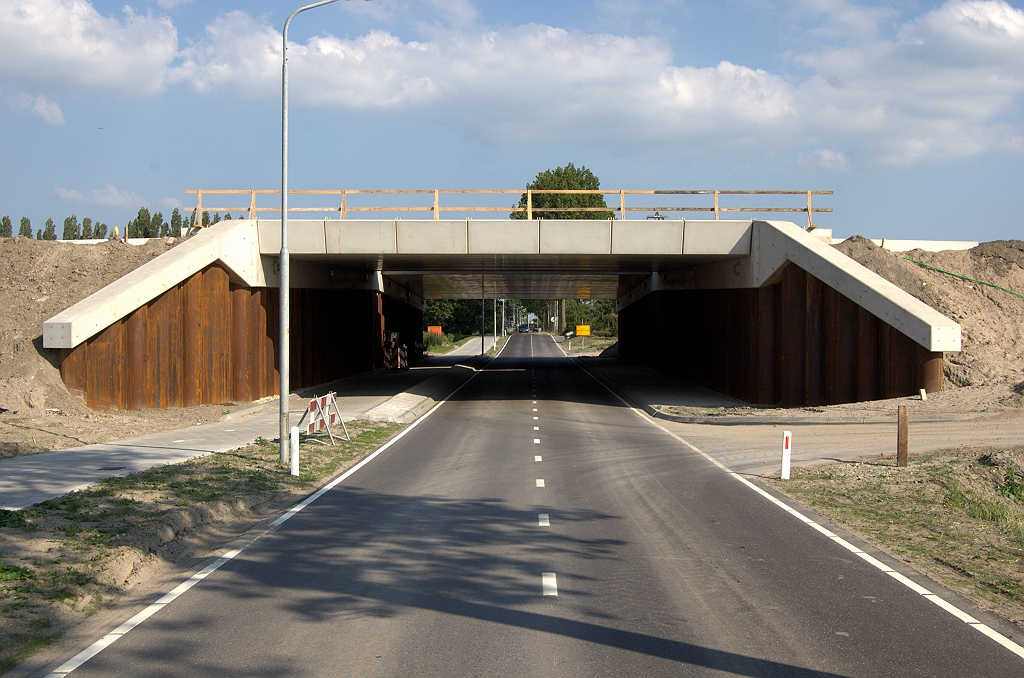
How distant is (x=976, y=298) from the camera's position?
28859 mm

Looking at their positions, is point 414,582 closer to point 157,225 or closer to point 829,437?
point 829,437

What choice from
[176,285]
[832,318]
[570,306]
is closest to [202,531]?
[176,285]

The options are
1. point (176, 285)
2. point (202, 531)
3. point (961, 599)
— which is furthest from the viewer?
point (176, 285)

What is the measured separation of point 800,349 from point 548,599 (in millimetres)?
21106

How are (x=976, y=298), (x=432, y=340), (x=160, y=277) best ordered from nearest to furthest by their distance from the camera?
(x=160, y=277) < (x=976, y=298) < (x=432, y=340)

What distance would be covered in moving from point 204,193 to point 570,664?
92.0ft

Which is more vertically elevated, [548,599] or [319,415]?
[319,415]

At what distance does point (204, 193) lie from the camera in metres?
31.0

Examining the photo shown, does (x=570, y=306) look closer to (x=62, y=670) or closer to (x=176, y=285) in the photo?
(x=176, y=285)

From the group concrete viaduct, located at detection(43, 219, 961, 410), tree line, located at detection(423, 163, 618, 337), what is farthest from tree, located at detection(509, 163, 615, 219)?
concrete viaduct, located at detection(43, 219, 961, 410)

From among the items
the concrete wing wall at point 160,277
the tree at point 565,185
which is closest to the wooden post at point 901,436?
the concrete wing wall at point 160,277

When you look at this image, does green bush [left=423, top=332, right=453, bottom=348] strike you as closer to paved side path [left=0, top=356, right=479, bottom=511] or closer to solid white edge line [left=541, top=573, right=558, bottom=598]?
paved side path [left=0, top=356, right=479, bottom=511]

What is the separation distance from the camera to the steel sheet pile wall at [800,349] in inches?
938

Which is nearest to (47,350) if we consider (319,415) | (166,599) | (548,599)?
(319,415)
